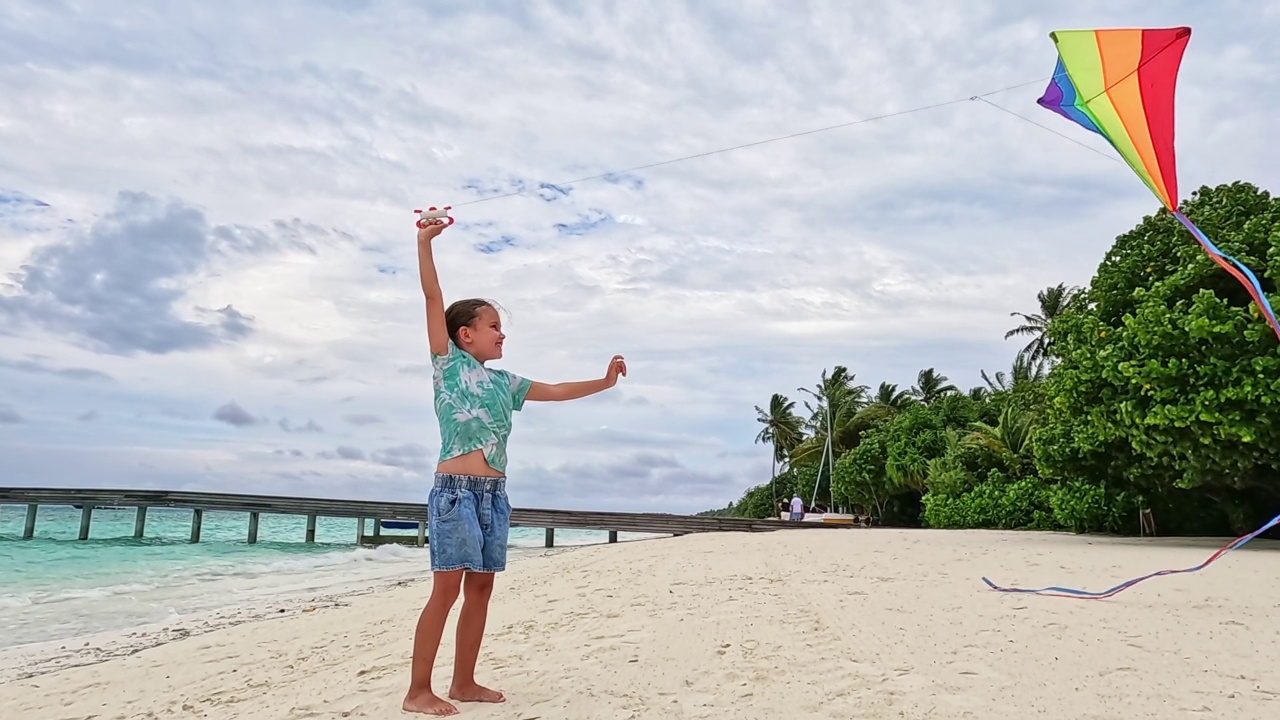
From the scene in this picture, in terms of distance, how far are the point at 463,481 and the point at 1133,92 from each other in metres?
A: 4.56

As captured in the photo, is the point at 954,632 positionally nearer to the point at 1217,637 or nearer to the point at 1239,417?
the point at 1217,637

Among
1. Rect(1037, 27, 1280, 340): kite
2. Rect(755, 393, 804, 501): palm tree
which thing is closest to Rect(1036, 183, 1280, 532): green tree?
Rect(1037, 27, 1280, 340): kite

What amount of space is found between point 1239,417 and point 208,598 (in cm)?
1475

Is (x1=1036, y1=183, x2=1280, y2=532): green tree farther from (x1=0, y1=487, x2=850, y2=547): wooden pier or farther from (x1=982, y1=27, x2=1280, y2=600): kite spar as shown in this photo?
(x1=0, y1=487, x2=850, y2=547): wooden pier

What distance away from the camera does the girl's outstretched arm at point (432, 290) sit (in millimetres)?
3840

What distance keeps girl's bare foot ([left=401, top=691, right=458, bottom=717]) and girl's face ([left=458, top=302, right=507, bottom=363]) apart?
4.96ft

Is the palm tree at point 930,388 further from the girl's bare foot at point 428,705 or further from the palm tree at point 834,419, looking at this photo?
the girl's bare foot at point 428,705

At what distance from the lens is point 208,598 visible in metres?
13.2

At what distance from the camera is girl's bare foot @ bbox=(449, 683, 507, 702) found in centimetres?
391

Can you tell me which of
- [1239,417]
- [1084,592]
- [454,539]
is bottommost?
[1084,592]

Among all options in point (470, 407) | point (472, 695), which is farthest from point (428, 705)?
point (470, 407)

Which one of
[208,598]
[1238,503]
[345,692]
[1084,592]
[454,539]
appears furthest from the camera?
[1238,503]

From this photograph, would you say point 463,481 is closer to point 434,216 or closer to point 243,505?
point 434,216

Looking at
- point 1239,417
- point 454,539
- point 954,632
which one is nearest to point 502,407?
point 454,539
